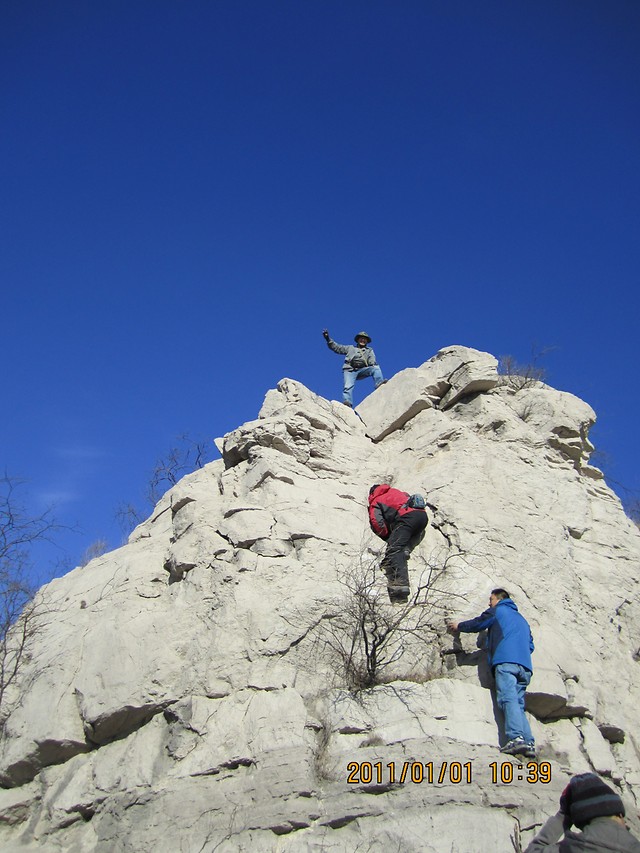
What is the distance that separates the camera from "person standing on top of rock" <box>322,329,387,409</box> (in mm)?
13117

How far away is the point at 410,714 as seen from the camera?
6.30 metres

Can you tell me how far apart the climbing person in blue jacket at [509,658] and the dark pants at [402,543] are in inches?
34.3

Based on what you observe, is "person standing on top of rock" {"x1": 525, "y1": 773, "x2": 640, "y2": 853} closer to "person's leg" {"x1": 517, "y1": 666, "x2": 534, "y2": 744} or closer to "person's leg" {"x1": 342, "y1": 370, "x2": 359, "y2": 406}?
"person's leg" {"x1": 517, "y1": 666, "x2": 534, "y2": 744}

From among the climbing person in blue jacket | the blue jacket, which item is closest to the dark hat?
the climbing person in blue jacket

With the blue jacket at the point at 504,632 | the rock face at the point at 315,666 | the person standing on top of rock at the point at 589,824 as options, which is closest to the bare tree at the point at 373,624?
the rock face at the point at 315,666

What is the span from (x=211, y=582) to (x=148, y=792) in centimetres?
225

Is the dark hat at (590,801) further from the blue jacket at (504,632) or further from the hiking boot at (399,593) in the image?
the hiking boot at (399,593)

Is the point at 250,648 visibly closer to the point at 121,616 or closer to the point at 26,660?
the point at 121,616

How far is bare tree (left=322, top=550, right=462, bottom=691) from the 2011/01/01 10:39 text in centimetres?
93

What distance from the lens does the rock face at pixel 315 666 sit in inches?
228

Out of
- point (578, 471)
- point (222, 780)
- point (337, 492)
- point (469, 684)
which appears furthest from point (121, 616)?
point (578, 471)

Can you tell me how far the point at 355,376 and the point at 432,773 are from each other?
8.36 metres

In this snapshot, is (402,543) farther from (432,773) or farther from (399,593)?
(432,773)

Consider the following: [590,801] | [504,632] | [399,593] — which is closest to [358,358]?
[399,593]
